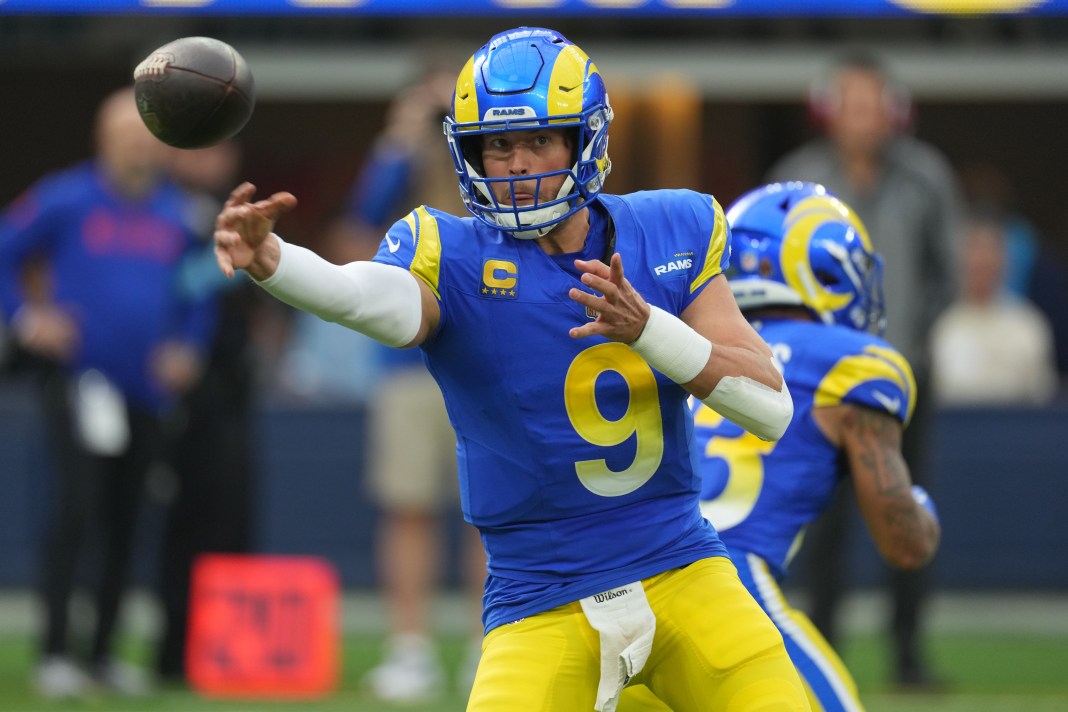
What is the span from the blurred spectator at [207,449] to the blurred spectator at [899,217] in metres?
2.28

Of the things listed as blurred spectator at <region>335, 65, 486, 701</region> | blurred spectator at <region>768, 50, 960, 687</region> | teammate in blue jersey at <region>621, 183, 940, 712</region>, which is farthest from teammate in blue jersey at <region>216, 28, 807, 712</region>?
blurred spectator at <region>768, 50, 960, 687</region>

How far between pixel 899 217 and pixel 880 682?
1.77m

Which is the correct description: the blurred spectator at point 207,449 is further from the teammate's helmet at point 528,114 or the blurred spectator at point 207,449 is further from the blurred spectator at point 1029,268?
the blurred spectator at point 1029,268

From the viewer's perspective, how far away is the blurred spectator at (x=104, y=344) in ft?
21.8

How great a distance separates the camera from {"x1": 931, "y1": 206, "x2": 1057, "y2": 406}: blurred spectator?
9.02m

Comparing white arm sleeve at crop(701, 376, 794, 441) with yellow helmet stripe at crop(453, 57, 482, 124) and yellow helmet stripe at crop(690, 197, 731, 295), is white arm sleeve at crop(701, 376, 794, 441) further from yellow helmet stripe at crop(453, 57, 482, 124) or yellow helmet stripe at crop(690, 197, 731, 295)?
yellow helmet stripe at crop(453, 57, 482, 124)

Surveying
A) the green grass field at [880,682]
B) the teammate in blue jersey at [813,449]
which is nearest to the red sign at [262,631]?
the green grass field at [880,682]

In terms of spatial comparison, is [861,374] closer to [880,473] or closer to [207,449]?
[880,473]

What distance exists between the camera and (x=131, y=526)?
6805mm

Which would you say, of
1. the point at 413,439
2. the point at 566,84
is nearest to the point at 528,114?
the point at 566,84

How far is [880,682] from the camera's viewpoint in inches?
273

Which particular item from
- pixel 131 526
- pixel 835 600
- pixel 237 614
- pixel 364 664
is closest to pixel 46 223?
pixel 131 526

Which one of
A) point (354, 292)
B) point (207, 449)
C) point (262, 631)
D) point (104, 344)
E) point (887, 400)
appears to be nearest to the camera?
point (354, 292)

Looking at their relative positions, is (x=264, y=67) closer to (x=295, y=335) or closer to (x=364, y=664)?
(x=295, y=335)
